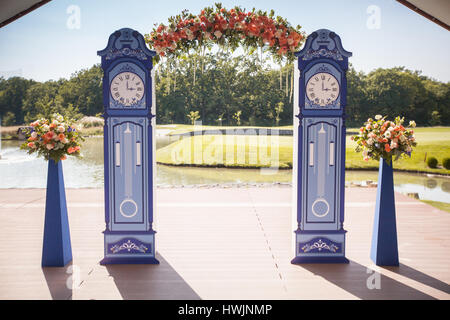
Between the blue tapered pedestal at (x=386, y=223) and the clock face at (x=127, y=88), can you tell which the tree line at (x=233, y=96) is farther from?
the clock face at (x=127, y=88)

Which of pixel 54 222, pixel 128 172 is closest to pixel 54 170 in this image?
pixel 54 222

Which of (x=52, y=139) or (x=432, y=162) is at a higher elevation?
(x=52, y=139)

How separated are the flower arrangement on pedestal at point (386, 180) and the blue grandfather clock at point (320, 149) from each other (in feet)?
1.03

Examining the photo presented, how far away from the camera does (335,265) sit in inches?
149

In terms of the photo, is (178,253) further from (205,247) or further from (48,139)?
(48,139)

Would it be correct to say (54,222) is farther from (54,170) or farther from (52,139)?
(52,139)

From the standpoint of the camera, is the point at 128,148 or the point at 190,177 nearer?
the point at 128,148

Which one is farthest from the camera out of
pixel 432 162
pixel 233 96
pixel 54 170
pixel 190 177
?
pixel 233 96

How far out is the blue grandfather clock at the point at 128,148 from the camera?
3717 mm

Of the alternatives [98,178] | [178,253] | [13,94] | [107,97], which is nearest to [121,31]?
[107,97]

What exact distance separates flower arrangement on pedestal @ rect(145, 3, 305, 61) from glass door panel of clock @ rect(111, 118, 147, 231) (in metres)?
0.92

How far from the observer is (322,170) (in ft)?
12.5

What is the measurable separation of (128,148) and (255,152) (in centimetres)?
1351

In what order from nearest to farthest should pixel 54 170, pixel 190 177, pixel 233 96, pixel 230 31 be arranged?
1. pixel 54 170
2. pixel 230 31
3. pixel 190 177
4. pixel 233 96
